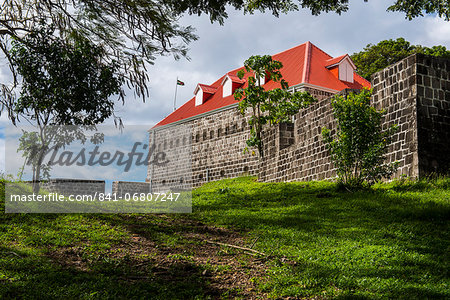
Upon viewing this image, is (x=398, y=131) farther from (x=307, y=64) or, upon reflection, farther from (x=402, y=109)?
(x=307, y=64)

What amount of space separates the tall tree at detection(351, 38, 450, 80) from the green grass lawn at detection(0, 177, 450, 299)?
2197 cm

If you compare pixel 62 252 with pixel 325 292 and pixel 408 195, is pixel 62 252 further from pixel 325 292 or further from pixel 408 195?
pixel 408 195

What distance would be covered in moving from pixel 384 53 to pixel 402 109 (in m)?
21.5

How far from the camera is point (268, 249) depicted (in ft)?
21.7

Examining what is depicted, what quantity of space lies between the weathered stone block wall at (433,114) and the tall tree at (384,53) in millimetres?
19667

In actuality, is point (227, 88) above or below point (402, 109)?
above

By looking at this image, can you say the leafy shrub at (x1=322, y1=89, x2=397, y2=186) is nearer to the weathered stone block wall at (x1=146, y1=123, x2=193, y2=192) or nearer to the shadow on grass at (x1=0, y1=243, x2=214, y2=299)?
the shadow on grass at (x1=0, y1=243, x2=214, y2=299)

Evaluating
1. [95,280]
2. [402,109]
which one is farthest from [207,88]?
[95,280]

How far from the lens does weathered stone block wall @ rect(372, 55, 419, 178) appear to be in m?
Result: 10.2

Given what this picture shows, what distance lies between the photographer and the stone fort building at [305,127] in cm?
1038

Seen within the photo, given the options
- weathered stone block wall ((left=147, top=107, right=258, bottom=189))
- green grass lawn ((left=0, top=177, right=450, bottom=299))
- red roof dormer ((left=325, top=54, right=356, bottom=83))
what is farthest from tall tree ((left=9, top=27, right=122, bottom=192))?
red roof dormer ((left=325, top=54, right=356, bottom=83))

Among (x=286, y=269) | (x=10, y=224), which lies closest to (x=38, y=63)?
(x=10, y=224)

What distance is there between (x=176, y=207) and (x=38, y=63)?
451 centimetres

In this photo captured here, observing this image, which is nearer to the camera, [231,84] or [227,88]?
[231,84]
